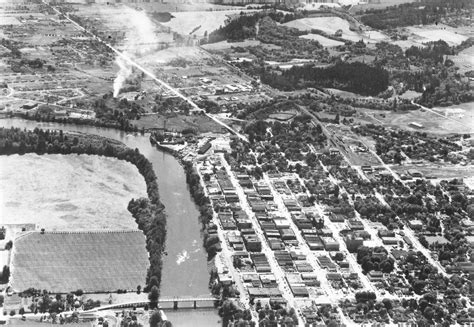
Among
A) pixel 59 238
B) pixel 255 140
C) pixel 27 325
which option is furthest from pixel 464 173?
pixel 27 325

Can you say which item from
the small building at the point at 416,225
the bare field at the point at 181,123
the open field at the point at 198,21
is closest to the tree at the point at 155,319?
the small building at the point at 416,225

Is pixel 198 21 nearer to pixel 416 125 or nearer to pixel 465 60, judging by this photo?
pixel 465 60

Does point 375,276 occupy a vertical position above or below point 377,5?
above

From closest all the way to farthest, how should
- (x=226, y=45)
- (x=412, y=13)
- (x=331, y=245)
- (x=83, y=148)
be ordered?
1. (x=331, y=245)
2. (x=83, y=148)
3. (x=226, y=45)
4. (x=412, y=13)

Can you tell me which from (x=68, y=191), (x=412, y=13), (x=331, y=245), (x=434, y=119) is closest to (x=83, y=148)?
(x=68, y=191)

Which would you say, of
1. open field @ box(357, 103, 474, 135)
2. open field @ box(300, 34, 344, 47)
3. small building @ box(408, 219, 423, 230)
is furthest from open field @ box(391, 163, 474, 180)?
open field @ box(300, 34, 344, 47)

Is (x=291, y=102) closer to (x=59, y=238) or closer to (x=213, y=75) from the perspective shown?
(x=213, y=75)

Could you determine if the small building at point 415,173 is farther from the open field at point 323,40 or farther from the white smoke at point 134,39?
the open field at point 323,40
